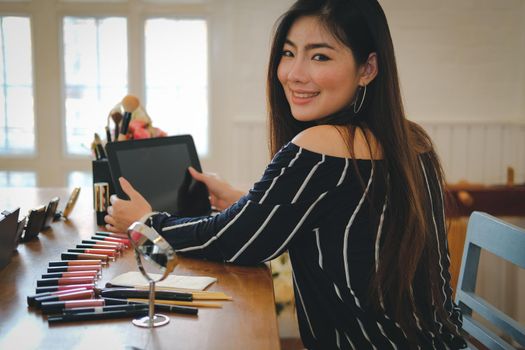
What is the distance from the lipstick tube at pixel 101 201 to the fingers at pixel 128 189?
0.75 feet

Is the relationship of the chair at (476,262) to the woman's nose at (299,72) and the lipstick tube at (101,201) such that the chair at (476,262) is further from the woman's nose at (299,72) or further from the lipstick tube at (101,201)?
the lipstick tube at (101,201)

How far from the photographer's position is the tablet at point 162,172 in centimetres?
154

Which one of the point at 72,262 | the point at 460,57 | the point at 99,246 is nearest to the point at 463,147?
the point at 460,57

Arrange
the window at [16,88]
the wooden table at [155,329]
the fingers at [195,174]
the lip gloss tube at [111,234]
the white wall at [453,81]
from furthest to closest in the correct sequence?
the window at [16,88] → the white wall at [453,81] → the fingers at [195,174] → the lip gloss tube at [111,234] → the wooden table at [155,329]

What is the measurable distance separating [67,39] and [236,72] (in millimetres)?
1006

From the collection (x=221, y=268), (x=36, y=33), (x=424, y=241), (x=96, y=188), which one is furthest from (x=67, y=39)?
(x=424, y=241)

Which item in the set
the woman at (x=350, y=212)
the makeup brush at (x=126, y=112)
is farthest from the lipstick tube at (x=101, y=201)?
the woman at (x=350, y=212)

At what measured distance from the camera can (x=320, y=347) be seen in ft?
4.06

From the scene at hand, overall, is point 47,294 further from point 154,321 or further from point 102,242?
point 102,242

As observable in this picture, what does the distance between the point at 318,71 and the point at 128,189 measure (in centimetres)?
53

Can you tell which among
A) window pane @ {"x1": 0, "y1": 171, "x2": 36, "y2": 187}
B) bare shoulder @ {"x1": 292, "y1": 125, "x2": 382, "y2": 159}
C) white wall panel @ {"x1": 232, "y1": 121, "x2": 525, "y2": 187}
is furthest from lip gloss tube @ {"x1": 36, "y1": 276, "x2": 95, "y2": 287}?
window pane @ {"x1": 0, "y1": 171, "x2": 36, "y2": 187}

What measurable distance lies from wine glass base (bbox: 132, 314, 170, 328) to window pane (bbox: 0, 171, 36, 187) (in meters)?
2.90

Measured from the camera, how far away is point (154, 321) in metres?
0.99

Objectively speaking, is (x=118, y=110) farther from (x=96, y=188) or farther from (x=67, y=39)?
(x=67, y=39)
